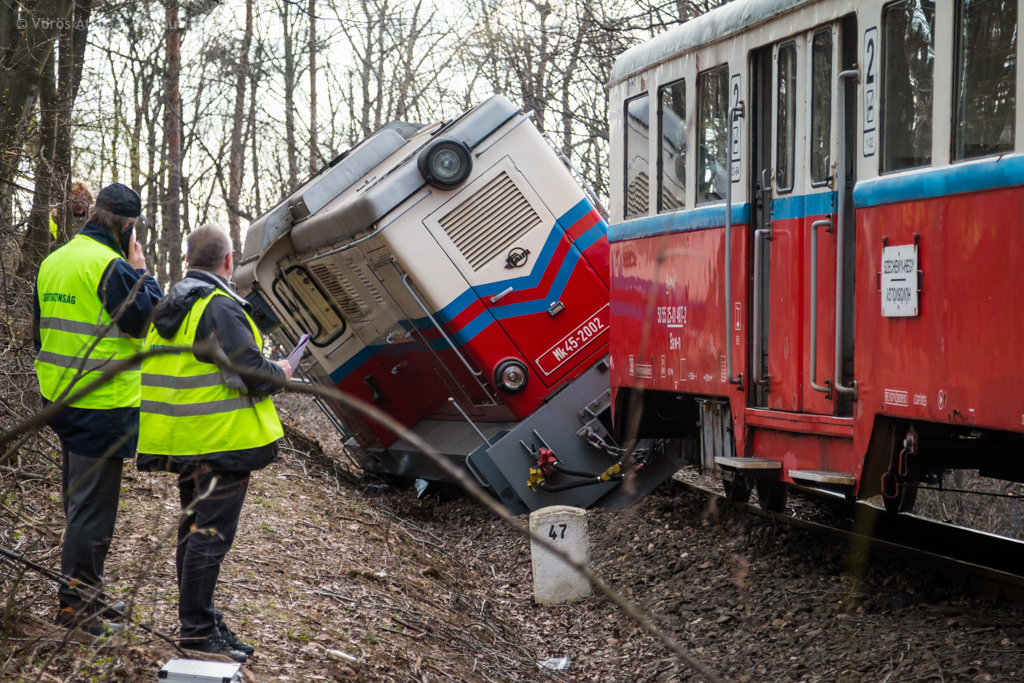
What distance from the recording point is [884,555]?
6.46 meters

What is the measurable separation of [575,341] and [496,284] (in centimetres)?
94

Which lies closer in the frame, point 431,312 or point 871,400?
point 871,400

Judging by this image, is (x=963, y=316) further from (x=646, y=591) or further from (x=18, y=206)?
(x=18, y=206)

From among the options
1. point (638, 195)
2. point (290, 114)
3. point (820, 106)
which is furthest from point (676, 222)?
point (290, 114)

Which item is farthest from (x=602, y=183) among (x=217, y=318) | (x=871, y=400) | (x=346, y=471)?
(x=217, y=318)

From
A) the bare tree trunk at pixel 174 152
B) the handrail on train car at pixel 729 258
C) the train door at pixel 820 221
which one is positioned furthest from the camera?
the bare tree trunk at pixel 174 152

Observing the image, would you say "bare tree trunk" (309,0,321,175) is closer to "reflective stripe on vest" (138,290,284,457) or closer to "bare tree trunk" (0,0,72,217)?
"bare tree trunk" (0,0,72,217)

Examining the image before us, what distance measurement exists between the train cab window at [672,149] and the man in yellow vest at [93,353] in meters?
3.90

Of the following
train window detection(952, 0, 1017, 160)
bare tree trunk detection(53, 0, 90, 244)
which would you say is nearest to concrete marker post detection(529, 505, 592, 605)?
train window detection(952, 0, 1017, 160)

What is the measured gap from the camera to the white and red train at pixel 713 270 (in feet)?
14.9

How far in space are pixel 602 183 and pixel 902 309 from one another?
41.1 ft

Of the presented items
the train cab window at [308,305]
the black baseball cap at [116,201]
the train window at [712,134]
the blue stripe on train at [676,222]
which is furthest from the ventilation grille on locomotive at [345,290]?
the black baseball cap at [116,201]

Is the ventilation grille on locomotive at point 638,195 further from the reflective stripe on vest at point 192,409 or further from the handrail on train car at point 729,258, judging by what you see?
the reflective stripe on vest at point 192,409

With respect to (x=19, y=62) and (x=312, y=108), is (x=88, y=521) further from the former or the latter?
(x=312, y=108)
